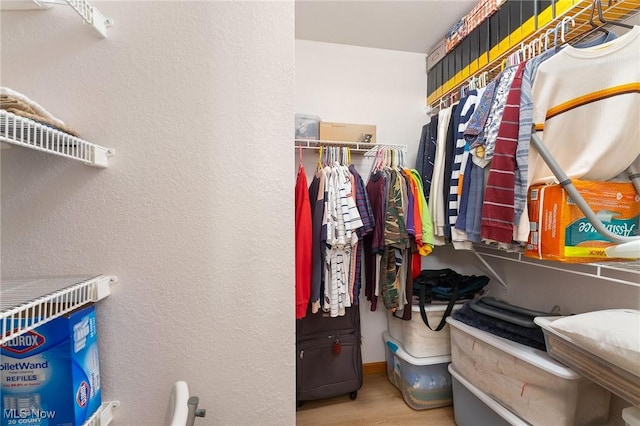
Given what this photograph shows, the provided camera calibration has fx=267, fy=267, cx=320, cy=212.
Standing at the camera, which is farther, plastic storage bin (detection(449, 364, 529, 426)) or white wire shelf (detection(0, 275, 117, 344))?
plastic storage bin (detection(449, 364, 529, 426))

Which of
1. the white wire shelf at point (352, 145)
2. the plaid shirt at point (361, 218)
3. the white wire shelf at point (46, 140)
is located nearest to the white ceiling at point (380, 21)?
the white wire shelf at point (352, 145)

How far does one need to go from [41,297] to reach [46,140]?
0.98ft

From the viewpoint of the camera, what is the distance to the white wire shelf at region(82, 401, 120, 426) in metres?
0.58

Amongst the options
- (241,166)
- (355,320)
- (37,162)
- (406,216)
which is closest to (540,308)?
(406,216)

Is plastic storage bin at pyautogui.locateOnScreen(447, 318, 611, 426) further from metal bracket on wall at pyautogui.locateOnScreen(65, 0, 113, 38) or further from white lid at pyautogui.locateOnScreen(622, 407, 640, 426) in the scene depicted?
metal bracket on wall at pyautogui.locateOnScreen(65, 0, 113, 38)

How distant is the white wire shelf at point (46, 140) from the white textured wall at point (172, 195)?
0.17ft

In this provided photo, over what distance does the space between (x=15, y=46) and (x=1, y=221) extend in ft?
1.38

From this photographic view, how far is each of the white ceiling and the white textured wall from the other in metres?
1.11

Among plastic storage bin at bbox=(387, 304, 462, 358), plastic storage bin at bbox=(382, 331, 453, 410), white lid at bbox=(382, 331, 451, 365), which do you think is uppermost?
→ plastic storage bin at bbox=(387, 304, 462, 358)

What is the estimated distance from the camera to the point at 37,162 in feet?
2.09

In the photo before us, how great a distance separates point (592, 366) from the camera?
88cm

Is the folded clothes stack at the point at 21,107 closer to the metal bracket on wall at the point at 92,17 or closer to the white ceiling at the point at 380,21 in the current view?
the metal bracket on wall at the point at 92,17

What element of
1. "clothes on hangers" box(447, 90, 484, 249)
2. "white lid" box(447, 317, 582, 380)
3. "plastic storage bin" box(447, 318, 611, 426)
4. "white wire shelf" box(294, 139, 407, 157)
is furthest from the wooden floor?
"white wire shelf" box(294, 139, 407, 157)

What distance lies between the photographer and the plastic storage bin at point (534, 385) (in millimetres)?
979
